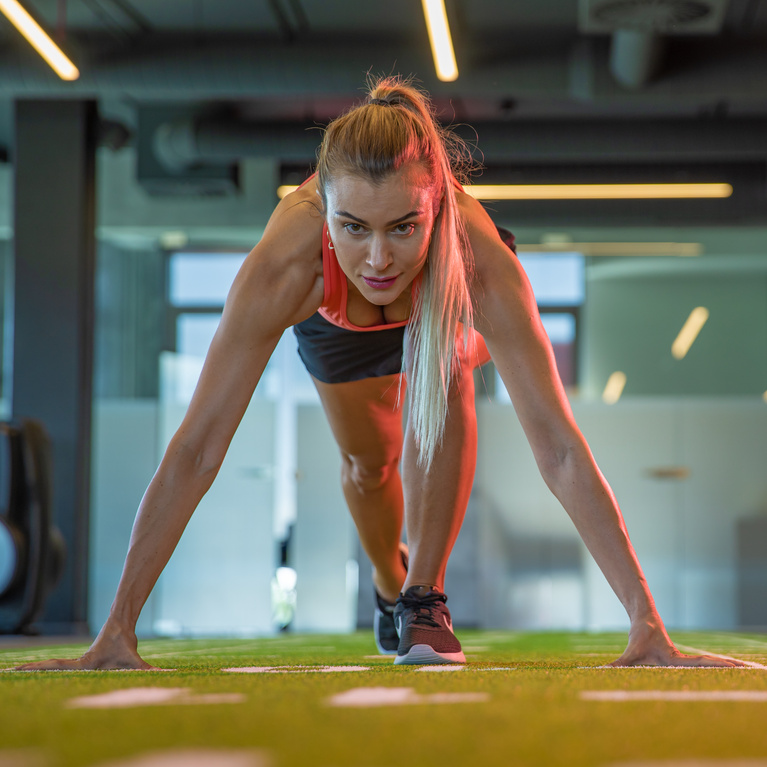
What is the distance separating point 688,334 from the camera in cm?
625

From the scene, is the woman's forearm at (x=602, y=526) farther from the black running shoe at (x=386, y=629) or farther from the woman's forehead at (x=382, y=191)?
the black running shoe at (x=386, y=629)

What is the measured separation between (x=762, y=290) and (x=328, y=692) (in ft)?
19.4

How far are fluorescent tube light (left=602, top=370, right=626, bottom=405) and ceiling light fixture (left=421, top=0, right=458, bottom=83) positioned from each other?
8.78ft

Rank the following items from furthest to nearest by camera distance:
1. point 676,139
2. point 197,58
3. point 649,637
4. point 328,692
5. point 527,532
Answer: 1. point 527,532
2. point 676,139
3. point 197,58
4. point 649,637
5. point 328,692

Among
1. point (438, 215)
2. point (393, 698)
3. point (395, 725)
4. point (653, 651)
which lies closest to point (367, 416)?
point (438, 215)

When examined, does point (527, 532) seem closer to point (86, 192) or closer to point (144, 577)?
point (86, 192)

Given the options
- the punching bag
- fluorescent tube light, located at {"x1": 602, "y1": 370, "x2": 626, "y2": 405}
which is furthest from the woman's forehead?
fluorescent tube light, located at {"x1": 602, "y1": 370, "x2": 626, "y2": 405}

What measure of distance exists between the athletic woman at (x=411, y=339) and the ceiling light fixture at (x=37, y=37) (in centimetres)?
248

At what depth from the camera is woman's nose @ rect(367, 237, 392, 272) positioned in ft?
4.50

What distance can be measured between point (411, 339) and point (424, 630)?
0.47m

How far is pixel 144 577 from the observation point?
4.58ft

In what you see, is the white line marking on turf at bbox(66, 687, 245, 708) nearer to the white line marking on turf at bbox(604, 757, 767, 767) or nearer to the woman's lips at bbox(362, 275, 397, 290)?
the white line marking on turf at bbox(604, 757, 767, 767)

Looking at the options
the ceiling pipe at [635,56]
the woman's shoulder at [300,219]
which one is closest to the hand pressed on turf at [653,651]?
the woman's shoulder at [300,219]

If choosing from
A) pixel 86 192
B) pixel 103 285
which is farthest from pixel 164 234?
pixel 86 192
